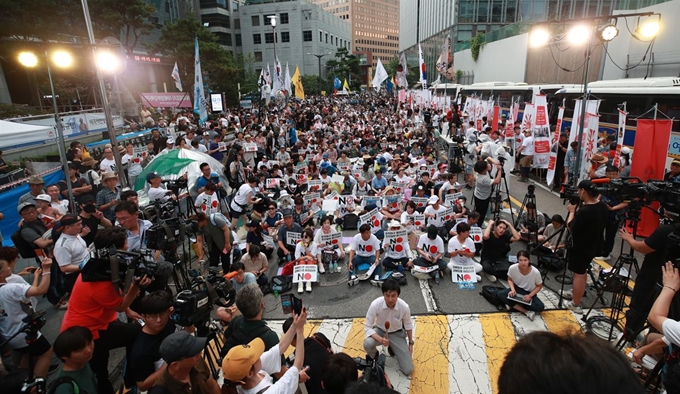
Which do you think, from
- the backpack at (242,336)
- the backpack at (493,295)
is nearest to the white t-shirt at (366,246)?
the backpack at (493,295)

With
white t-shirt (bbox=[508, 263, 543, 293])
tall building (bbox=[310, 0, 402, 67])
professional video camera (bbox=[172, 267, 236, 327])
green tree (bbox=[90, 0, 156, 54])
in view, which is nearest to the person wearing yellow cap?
professional video camera (bbox=[172, 267, 236, 327])

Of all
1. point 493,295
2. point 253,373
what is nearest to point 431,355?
point 493,295

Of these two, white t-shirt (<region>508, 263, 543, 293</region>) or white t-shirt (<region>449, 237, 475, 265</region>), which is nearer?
white t-shirt (<region>508, 263, 543, 293</region>)

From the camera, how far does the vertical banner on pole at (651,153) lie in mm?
8422

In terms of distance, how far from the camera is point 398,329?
5.05 meters

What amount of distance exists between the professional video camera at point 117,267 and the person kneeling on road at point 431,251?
16.7 ft

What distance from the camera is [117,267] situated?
3947 mm

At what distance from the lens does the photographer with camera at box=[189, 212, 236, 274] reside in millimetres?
7391

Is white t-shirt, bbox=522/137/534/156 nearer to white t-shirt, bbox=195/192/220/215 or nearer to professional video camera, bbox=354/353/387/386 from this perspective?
white t-shirt, bbox=195/192/220/215

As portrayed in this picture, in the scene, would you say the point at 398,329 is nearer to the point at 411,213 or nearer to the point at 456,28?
the point at 411,213

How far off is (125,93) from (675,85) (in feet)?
117

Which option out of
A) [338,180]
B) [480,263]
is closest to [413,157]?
[338,180]

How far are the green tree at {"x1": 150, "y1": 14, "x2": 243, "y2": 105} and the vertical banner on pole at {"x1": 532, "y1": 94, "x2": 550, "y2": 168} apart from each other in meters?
31.5

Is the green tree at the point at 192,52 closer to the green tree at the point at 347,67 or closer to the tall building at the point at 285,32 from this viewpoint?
the green tree at the point at 347,67
